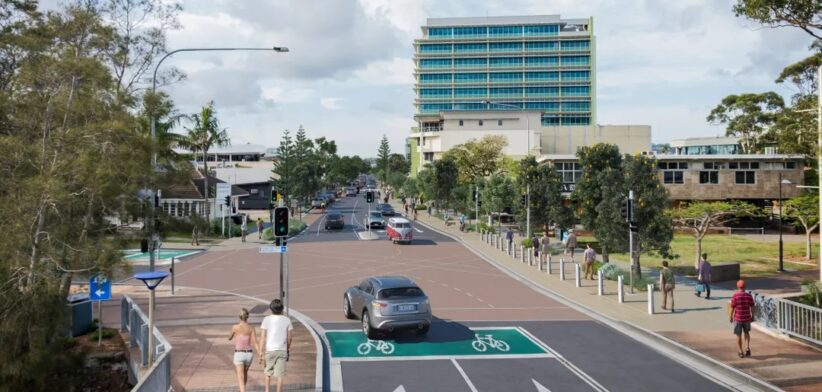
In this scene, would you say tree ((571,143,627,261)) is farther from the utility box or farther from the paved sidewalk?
the utility box

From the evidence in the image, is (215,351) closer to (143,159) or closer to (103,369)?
(103,369)

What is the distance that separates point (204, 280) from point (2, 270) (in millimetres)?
13883

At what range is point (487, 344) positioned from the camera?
15219mm

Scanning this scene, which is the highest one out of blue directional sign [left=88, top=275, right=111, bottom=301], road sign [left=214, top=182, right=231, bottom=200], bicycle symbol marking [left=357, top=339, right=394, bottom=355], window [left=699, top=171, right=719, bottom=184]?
window [left=699, top=171, right=719, bottom=184]

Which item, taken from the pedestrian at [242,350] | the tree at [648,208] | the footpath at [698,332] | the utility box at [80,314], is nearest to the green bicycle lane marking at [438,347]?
the footpath at [698,332]

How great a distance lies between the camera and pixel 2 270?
12.2 meters

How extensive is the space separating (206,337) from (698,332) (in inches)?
491

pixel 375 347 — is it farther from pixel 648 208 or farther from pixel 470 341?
pixel 648 208

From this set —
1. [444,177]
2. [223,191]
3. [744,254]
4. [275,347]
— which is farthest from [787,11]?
[444,177]

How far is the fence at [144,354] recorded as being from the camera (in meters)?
8.97

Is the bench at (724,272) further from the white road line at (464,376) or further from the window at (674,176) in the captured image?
the window at (674,176)

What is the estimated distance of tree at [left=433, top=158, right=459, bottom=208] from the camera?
65312mm

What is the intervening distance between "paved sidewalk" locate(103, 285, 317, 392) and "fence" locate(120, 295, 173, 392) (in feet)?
2.14

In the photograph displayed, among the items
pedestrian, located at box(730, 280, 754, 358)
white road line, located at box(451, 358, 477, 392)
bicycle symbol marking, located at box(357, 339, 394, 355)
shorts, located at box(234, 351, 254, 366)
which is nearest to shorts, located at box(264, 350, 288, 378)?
shorts, located at box(234, 351, 254, 366)
